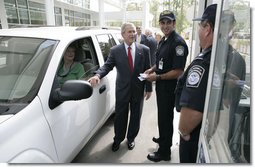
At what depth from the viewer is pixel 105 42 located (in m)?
3.31

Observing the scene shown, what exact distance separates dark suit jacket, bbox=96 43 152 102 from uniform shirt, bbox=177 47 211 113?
125 cm

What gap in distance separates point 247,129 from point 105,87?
2174 millimetres

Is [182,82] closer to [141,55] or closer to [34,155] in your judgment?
[141,55]

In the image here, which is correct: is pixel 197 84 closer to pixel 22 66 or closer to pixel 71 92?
pixel 71 92

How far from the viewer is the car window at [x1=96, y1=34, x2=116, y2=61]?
310cm

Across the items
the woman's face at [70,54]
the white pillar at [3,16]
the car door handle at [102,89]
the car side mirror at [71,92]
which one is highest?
the white pillar at [3,16]

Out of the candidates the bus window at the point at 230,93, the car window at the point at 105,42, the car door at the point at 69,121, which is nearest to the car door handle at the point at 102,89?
the car door at the point at 69,121

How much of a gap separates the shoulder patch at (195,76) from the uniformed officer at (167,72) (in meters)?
0.83

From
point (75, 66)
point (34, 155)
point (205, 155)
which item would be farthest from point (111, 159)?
point (205, 155)

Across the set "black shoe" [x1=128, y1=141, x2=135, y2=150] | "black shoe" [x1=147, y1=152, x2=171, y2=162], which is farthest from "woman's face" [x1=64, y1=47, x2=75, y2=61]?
"black shoe" [x1=147, y1=152, x2=171, y2=162]

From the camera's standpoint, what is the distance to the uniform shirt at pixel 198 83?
1.52 metres

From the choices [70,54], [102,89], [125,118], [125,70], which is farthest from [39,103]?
[125,118]

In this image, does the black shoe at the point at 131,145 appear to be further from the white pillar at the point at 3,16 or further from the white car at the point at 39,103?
the white pillar at the point at 3,16

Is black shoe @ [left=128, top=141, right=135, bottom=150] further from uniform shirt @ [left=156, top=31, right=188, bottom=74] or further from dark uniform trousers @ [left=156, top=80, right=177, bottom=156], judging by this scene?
uniform shirt @ [left=156, top=31, right=188, bottom=74]
